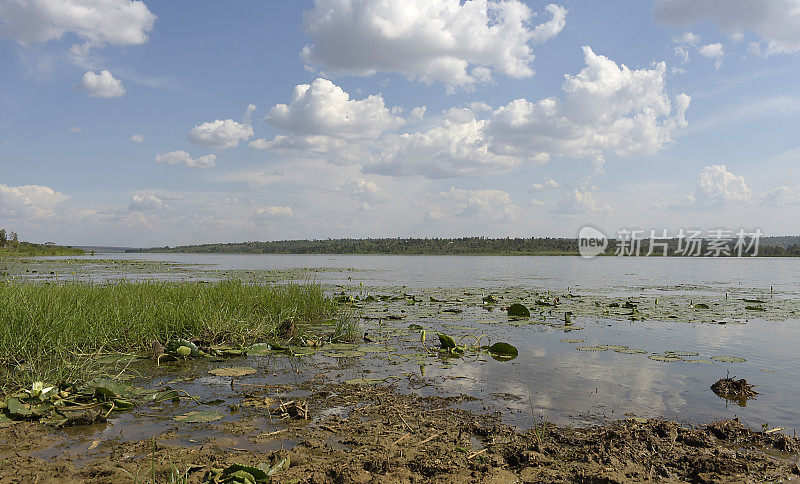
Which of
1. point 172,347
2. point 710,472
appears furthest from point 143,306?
point 710,472

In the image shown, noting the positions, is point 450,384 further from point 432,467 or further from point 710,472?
point 710,472

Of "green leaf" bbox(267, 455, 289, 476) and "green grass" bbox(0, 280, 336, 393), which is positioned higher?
"green grass" bbox(0, 280, 336, 393)

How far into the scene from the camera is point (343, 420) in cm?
451

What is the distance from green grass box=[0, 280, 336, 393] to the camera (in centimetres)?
600

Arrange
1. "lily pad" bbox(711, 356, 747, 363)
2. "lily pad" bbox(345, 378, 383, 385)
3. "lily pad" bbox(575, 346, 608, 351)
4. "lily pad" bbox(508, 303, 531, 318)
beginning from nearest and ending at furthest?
"lily pad" bbox(345, 378, 383, 385), "lily pad" bbox(711, 356, 747, 363), "lily pad" bbox(575, 346, 608, 351), "lily pad" bbox(508, 303, 531, 318)

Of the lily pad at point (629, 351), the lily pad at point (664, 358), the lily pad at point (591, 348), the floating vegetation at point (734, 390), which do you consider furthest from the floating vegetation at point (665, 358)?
the floating vegetation at point (734, 390)

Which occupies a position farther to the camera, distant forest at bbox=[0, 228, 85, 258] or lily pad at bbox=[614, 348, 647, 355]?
distant forest at bbox=[0, 228, 85, 258]

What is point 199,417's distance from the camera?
4.40m

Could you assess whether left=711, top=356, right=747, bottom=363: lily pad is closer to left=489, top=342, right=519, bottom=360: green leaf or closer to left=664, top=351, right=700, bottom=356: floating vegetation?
left=664, top=351, right=700, bottom=356: floating vegetation

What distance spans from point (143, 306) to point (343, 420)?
5.65 meters

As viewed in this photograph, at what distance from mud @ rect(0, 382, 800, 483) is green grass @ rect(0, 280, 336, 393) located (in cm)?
186

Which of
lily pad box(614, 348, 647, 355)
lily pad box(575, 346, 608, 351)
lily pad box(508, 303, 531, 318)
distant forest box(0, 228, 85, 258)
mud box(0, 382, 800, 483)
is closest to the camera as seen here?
mud box(0, 382, 800, 483)

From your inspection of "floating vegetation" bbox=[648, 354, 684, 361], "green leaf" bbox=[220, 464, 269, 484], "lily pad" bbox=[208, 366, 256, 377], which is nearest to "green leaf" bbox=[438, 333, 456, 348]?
"lily pad" bbox=[208, 366, 256, 377]

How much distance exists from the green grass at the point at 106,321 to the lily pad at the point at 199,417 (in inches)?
62.9
